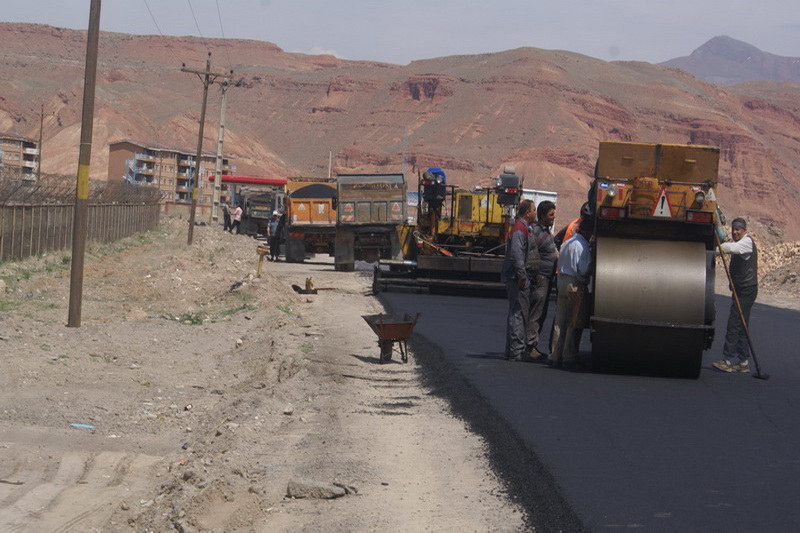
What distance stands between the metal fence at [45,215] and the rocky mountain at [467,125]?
86.0m

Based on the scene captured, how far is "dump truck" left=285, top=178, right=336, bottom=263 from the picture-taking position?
3553cm

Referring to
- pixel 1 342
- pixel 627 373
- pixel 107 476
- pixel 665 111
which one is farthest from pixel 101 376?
pixel 665 111

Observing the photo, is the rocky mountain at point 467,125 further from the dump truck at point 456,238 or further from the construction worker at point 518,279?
the construction worker at point 518,279

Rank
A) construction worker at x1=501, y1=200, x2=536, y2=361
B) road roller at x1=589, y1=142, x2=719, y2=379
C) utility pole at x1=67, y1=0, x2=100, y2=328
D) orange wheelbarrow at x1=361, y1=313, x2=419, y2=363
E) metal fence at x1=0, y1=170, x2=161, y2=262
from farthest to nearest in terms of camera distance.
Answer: metal fence at x1=0, y1=170, x2=161, y2=262, utility pole at x1=67, y1=0, x2=100, y2=328, orange wheelbarrow at x1=361, y1=313, x2=419, y2=363, construction worker at x1=501, y1=200, x2=536, y2=361, road roller at x1=589, y1=142, x2=719, y2=379

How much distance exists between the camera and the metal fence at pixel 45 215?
26312mm

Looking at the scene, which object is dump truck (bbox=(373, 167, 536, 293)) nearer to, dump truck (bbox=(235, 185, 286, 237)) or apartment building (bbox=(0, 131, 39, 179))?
dump truck (bbox=(235, 185, 286, 237))

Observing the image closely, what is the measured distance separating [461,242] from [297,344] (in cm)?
1082

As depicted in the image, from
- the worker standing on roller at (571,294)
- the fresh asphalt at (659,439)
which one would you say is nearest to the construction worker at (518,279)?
the fresh asphalt at (659,439)

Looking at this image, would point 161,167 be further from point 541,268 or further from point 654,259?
point 654,259

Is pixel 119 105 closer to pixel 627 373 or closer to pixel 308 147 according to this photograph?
pixel 308 147

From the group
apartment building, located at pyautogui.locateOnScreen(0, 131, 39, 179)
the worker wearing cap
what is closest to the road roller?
the worker wearing cap

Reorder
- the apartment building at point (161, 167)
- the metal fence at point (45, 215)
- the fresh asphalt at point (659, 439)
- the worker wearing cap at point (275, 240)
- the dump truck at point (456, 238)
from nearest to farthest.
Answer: the fresh asphalt at point (659, 439)
the dump truck at point (456, 238)
the metal fence at point (45, 215)
the worker wearing cap at point (275, 240)
the apartment building at point (161, 167)

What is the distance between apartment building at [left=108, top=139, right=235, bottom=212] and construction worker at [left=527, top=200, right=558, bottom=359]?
363 feet

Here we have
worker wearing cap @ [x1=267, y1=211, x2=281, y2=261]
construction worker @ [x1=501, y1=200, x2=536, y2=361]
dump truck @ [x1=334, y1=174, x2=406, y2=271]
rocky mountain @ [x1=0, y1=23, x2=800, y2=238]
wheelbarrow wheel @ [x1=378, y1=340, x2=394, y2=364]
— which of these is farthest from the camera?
rocky mountain @ [x1=0, y1=23, x2=800, y2=238]
